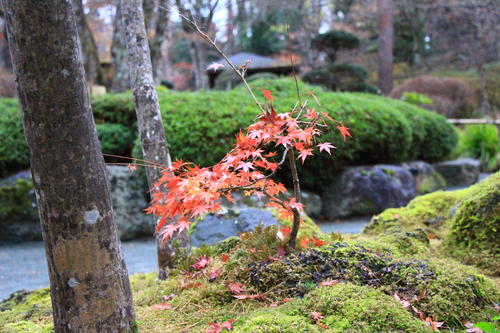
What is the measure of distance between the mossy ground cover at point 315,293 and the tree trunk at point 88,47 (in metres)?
10.8

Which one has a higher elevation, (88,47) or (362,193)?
(88,47)

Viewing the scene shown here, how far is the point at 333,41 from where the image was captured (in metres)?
15.4

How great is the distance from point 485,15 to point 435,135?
12.1m

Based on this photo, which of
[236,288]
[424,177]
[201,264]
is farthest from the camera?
[424,177]

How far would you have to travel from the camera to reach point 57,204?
179cm

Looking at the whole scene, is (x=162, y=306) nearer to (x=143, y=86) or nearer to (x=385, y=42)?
(x=143, y=86)

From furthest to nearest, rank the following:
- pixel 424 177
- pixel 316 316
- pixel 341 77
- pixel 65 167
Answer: pixel 341 77 < pixel 424 177 < pixel 316 316 < pixel 65 167

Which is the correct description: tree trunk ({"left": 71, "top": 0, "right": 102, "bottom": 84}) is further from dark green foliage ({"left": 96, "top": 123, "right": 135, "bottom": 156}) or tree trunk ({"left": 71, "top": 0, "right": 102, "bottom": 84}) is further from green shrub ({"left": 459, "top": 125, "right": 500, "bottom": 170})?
green shrub ({"left": 459, "top": 125, "right": 500, "bottom": 170})

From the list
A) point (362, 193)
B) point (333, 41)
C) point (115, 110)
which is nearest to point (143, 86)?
point (115, 110)

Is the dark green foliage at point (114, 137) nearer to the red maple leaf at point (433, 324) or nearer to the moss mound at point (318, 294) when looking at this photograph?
the moss mound at point (318, 294)

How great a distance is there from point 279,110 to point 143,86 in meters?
4.21

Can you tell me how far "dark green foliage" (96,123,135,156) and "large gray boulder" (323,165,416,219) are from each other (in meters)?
3.82

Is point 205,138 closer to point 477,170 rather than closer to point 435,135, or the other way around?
point 435,135

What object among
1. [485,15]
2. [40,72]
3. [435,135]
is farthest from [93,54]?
[485,15]
